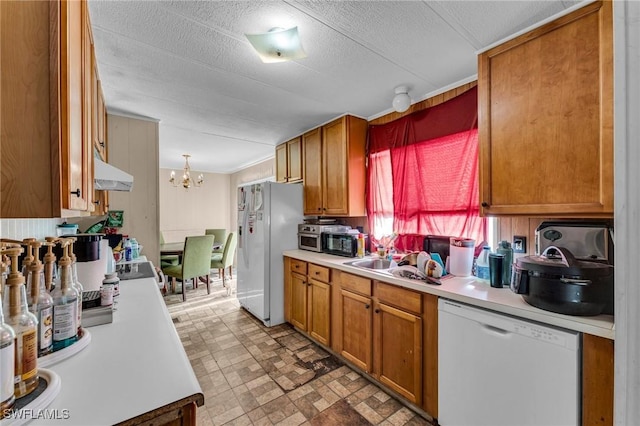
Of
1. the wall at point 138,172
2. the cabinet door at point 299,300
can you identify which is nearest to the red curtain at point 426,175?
the cabinet door at point 299,300

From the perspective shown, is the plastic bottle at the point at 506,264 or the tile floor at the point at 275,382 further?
the tile floor at the point at 275,382

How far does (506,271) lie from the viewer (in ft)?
5.19

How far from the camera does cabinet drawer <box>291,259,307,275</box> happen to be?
2.77m

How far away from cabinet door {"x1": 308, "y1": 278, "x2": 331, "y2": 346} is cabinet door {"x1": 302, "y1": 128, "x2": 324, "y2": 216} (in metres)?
0.85

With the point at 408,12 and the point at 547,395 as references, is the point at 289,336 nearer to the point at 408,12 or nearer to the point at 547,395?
the point at 547,395

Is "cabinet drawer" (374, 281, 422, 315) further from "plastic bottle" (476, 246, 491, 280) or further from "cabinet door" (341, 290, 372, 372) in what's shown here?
"plastic bottle" (476, 246, 491, 280)

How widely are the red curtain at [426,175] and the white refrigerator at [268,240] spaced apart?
0.96 m

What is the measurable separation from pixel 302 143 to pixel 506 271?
251 cm

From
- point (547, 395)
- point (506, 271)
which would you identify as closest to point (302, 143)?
point (506, 271)

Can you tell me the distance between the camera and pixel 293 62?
5.87 feet

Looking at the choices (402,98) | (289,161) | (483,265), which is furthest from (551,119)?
(289,161)

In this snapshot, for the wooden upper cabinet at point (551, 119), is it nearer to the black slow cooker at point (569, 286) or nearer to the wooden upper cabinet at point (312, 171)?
the black slow cooker at point (569, 286)

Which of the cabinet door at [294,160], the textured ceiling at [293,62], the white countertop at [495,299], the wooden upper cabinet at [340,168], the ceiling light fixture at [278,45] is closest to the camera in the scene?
the white countertop at [495,299]

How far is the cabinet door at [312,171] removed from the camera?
3.07m
